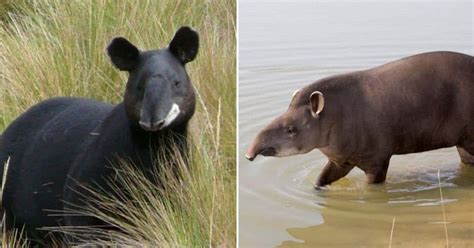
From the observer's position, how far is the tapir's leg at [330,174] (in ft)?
9.42

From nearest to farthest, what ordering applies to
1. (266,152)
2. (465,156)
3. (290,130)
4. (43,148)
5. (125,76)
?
(266,152)
(290,130)
(465,156)
(43,148)
(125,76)

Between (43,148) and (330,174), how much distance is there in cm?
A: 108

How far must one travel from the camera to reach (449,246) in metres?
2.77

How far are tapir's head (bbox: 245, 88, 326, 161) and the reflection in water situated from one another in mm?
176

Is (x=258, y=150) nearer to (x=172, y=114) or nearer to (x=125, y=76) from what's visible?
(x=172, y=114)

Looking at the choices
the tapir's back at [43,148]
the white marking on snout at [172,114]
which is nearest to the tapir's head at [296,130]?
the white marking on snout at [172,114]

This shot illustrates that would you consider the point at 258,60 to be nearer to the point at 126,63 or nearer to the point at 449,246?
the point at 126,63

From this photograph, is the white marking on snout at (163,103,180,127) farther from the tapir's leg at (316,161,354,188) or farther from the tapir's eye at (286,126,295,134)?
the tapir's leg at (316,161,354,188)

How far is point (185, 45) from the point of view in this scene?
3008 mm

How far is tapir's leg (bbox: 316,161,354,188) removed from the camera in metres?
2.87

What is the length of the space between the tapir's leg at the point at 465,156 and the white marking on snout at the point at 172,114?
0.93 m

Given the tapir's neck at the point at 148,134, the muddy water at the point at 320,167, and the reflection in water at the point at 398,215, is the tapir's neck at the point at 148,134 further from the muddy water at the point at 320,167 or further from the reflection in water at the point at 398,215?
the reflection in water at the point at 398,215

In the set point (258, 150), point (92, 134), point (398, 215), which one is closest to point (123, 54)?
point (92, 134)

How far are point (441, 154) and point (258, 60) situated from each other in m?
0.98
